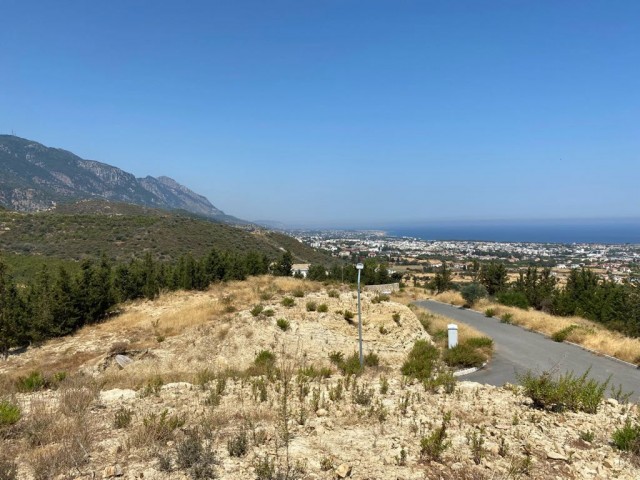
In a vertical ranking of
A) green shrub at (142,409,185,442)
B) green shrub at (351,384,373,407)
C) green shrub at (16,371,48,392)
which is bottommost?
green shrub at (16,371,48,392)

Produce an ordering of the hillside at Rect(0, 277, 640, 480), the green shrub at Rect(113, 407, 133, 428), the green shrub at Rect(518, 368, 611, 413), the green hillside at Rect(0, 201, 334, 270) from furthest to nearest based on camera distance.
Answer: the green hillside at Rect(0, 201, 334, 270) < the green shrub at Rect(518, 368, 611, 413) < the green shrub at Rect(113, 407, 133, 428) < the hillside at Rect(0, 277, 640, 480)

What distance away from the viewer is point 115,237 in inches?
2768

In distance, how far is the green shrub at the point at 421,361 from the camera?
949cm

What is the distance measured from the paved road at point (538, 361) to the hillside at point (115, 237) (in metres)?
52.1

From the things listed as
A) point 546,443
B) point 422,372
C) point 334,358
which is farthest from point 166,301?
point 546,443

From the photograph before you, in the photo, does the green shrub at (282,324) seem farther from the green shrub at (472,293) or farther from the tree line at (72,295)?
the green shrub at (472,293)

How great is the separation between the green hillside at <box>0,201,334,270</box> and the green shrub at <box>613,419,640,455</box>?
53543 mm

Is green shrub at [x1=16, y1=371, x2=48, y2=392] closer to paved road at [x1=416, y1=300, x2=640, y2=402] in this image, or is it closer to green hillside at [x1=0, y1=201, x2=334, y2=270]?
paved road at [x1=416, y1=300, x2=640, y2=402]

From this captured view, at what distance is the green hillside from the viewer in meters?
62.1

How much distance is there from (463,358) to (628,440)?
21.4 ft

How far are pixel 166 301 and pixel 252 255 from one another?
47.0ft

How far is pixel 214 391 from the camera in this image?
7.51 metres

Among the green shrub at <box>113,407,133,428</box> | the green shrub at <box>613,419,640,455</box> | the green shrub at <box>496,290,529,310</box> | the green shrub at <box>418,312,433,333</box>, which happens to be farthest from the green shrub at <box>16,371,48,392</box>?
the green shrub at <box>496,290,529,310</box>

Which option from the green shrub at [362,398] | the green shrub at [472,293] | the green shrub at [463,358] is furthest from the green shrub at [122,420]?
the green shrub at [472,293]
